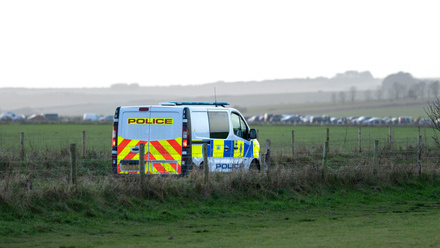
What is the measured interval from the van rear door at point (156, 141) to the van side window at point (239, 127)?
2137mm

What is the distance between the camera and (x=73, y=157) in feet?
46.6

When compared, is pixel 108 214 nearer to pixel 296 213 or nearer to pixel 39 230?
pixel 39 230

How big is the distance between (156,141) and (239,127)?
281cm

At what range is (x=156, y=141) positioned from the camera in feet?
54.9

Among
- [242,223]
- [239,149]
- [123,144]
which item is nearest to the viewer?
[242,223]

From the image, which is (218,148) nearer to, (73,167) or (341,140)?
(73,167)

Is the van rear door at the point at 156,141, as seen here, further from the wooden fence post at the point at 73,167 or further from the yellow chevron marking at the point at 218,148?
the wooden fence post at the point at 73,167

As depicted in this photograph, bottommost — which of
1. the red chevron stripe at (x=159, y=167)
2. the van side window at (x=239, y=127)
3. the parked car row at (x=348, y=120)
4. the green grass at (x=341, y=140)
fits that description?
the parked car row at (x=348, y=120)

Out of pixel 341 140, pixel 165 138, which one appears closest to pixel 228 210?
pixel 165 138

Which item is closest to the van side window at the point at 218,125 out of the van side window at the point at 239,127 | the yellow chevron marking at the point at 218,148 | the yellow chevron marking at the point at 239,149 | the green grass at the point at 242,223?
the yellow chevron marking at the point at 218,148

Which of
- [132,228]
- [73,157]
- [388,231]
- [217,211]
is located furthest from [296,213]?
[73,157]

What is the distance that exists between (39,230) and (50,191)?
4.99 ft

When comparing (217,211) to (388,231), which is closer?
(388,231)

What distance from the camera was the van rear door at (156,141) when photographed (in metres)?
16.7
